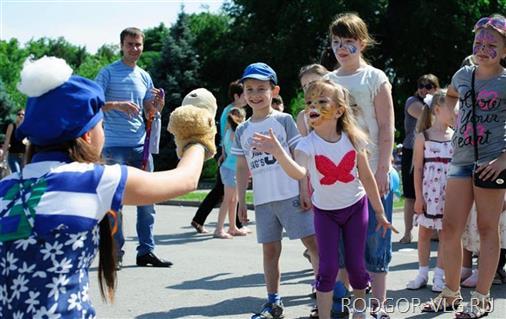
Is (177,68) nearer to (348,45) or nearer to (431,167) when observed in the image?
(431,167)

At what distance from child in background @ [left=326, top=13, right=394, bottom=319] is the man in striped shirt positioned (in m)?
2.74

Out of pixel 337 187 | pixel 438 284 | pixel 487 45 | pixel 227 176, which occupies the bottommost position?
pixel 438 284

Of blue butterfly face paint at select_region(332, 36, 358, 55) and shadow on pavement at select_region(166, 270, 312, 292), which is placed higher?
blue butterfly face paint at select_region(332, 36, 358, 55)

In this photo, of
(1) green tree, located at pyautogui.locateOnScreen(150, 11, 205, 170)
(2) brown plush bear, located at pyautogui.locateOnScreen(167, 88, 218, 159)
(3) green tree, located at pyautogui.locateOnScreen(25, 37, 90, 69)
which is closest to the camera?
(2) brown plush bear, located at pyautogui.locateOnScreen(167, 88, 218, 159)

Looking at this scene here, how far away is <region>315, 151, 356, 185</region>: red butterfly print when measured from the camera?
500cm

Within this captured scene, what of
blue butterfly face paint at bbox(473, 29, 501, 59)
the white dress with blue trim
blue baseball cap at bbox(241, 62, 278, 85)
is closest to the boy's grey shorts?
blue baseball cap at bbox(241, 62, 278, 85)

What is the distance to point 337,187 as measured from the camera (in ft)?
16.5

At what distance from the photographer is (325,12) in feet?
107

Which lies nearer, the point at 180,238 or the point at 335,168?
the point at 335,168

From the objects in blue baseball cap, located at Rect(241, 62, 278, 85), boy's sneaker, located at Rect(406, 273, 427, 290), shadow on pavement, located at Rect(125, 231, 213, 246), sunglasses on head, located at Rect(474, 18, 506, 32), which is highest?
sunglasses on head, located at Rect(474, 18, 506, 32)

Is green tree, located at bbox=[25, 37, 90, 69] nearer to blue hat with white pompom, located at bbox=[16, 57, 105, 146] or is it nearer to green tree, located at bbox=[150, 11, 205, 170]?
green tree, located at bbox=[150, 11, 205, 170]

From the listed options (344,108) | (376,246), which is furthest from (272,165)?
(376,246)

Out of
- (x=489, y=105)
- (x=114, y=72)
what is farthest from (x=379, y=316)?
(x=114, y=72)

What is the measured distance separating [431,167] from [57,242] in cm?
495
